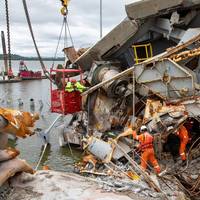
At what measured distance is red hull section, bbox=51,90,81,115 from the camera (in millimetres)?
15938

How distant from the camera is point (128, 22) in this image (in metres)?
15.3

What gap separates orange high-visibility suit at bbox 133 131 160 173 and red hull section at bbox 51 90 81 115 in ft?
17.6

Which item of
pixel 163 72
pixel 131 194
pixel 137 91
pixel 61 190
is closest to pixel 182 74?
pixel 163 72

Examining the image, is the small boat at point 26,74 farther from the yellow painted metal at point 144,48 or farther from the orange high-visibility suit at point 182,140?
the orange high-visibility suit at point 182,140

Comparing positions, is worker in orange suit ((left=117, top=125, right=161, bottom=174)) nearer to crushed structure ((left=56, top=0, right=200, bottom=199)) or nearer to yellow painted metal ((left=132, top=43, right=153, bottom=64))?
crushed structure ((left=56, top=0, right=200, bottom=199))

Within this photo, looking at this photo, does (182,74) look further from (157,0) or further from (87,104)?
(87,104)

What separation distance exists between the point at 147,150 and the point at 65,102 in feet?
18.3

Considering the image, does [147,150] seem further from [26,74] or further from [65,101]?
[26,74]

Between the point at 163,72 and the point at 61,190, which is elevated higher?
the point at 163,72

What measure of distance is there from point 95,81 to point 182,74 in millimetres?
4037

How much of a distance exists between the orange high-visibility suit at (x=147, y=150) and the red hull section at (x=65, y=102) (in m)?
5.35

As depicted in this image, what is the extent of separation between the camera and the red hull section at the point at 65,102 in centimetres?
1594

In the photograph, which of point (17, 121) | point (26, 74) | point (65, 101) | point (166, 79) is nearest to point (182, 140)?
point (166, 79)

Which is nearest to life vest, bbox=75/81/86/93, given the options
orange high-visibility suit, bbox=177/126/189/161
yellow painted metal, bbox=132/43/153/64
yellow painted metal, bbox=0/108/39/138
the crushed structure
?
the crushed structure
